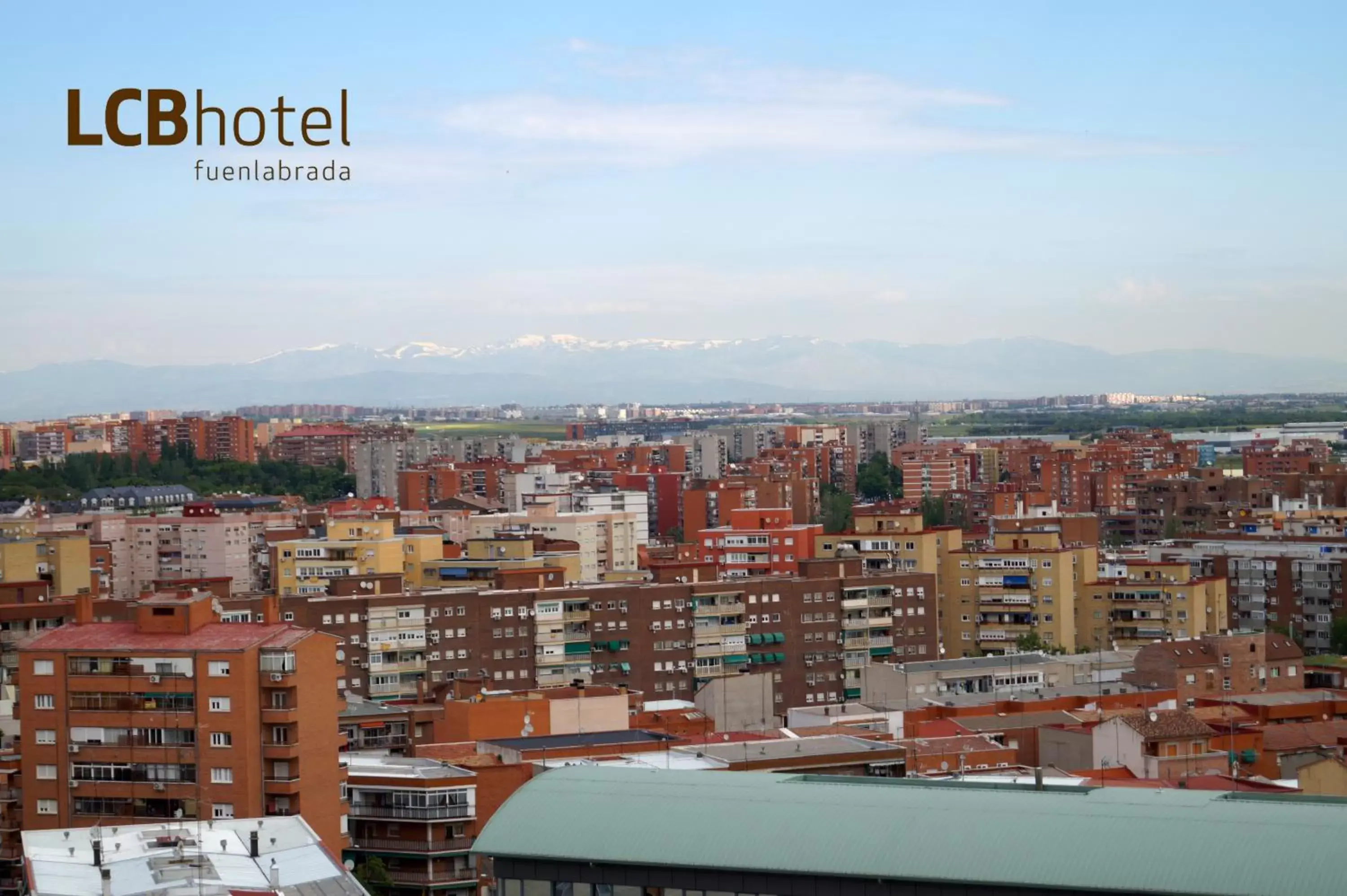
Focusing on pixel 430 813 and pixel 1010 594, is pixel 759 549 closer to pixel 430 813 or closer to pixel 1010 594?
pixel 1010 594

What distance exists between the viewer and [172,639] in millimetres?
17422

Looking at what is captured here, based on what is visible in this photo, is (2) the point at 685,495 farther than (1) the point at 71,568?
Yes

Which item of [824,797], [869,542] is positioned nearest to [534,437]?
[869,542]

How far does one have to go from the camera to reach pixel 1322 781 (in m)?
18.9

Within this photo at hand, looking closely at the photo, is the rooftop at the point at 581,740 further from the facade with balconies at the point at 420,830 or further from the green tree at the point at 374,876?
the green tree at the point at 374,876

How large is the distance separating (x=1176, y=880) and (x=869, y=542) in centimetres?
2530

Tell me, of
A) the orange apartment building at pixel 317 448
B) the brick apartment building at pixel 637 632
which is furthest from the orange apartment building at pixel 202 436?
the brick apartment building at pixel 637 632

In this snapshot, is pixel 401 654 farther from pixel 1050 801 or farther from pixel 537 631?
pixel 1050 801

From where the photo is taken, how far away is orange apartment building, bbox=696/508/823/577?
38.0 m

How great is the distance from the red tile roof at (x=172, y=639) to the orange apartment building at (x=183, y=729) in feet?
0.06

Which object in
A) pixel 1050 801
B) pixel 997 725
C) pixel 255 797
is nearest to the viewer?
pixel 1050 801

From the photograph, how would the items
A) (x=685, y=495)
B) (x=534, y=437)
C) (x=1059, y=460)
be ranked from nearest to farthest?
(x=685, y=495) → (x=1059, y=460) → (x=534, y=437)

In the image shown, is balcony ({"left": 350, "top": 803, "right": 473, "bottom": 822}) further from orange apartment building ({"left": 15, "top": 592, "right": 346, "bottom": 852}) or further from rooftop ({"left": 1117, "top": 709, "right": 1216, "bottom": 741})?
rooftop ({"left": 1117, "top": 709, "right": 1216, "bottom": 741})

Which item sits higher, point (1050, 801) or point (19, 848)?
point (1050, 801)
